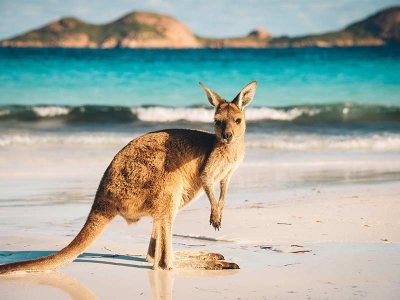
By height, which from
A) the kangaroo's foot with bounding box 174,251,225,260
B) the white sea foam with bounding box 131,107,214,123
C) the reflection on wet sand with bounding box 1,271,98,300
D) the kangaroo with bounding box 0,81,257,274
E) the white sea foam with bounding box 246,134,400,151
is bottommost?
the reflection on wet sand with bounding box 1,271,98,300

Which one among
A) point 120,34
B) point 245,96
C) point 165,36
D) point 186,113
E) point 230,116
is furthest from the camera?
point 120,34

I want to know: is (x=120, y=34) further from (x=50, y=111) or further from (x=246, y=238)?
(x=246, y=238)

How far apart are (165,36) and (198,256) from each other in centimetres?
8083

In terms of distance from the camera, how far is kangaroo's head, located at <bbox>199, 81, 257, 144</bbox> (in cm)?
489

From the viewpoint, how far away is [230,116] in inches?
194

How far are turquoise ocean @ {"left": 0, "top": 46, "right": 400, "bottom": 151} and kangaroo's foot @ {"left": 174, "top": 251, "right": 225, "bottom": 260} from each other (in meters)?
7.78

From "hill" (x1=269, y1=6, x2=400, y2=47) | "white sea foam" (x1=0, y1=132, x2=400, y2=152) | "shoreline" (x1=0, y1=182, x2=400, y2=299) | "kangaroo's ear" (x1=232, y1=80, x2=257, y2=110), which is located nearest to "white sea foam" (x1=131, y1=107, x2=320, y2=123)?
"white sea foam" (x1=0, y1=132, x2=400, y2=152)

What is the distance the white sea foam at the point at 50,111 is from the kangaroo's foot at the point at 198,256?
14733mm

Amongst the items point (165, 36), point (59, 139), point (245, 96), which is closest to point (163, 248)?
point (245, 96)

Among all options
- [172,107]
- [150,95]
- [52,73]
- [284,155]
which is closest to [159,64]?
[52,73]

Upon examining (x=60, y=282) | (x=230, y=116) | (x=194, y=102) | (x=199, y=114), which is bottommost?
(x=60, y=282)

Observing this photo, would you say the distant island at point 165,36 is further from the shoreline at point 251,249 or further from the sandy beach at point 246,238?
the shoreline at point 251,249

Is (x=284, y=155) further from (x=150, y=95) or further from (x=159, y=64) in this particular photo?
(x=159, y=64)

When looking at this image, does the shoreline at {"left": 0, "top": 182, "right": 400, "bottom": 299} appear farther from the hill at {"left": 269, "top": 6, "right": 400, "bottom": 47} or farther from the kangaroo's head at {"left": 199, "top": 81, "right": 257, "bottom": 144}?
the hill at {"left": 269, "top": 6, "right": 400, "bottom": 47}
